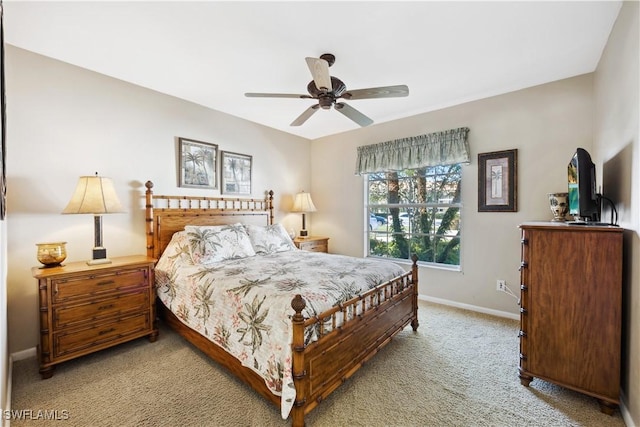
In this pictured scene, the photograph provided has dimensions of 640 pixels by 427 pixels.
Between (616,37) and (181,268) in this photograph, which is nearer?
(616,37)

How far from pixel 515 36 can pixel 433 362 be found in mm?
2760

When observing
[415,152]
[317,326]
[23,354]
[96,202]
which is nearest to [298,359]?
[317,326]

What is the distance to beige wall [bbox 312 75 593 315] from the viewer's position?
292cm

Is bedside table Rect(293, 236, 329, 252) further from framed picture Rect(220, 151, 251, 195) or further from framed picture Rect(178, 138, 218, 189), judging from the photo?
framed picture Rect(178, 138, 218, 189)

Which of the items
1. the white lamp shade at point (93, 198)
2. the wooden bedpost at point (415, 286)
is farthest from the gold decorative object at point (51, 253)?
the wooden bedpost at point (415, 286)

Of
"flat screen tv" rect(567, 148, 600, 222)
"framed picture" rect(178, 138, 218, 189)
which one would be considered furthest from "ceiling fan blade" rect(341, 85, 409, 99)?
"framed picture" rect(178, 138, 218, 189)

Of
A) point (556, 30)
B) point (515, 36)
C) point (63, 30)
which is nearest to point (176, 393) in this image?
point (63, 30)

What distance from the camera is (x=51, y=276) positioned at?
2.14 metres

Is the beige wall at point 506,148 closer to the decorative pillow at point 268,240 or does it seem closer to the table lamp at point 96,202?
the decorative pillow at point 268,240

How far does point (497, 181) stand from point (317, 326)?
2.88 metres

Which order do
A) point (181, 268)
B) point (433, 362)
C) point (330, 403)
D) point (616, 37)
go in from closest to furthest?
point (330, 403) → point (616, 37) → point (433, 362) → point (181, 268)

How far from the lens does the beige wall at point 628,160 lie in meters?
1.62

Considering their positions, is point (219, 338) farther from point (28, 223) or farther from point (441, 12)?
point (441, 12)

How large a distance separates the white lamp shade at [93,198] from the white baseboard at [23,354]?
1.27 meters
